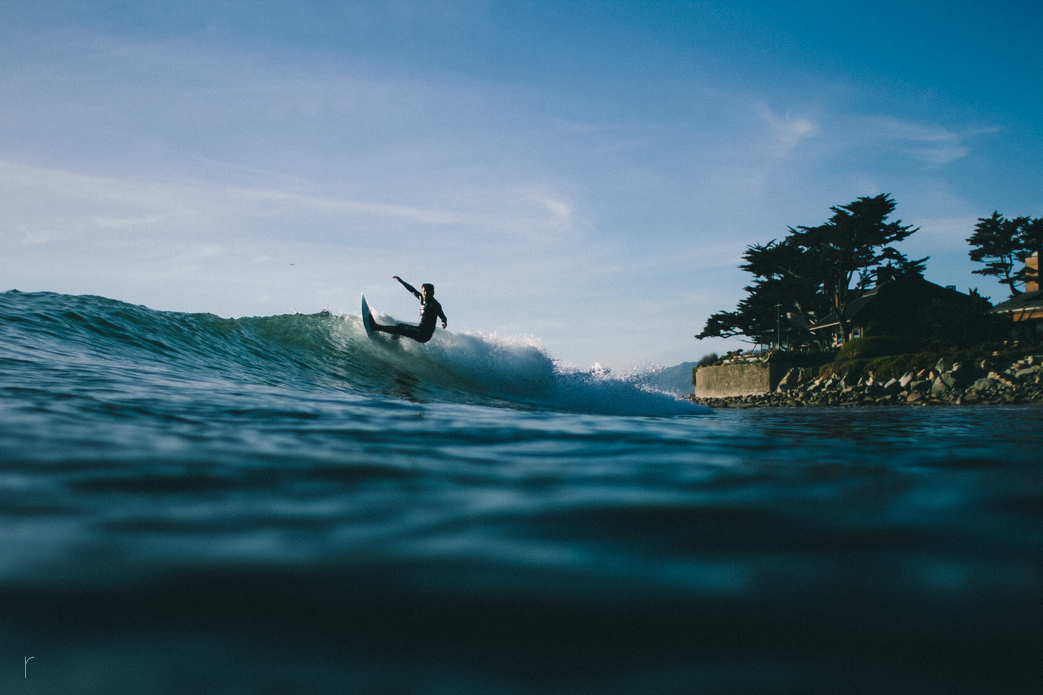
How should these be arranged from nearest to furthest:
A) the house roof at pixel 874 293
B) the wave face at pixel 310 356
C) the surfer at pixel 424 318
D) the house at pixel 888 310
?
the wave face at pixel 310 356, the surfer at pixel 424 318, the house at pixel 888 310, the house roof at pixel 874 293

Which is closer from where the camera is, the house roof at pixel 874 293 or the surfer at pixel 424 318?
the surfer at pixel 424 318

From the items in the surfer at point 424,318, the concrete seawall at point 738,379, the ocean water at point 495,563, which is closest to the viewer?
the ocean water at point 495,563

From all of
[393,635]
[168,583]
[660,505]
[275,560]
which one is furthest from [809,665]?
[168,583]

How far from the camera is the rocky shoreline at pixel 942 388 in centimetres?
2186

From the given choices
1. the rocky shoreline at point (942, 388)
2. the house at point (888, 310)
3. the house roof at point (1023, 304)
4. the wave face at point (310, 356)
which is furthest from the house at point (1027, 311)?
the wave face at point (310, 356)

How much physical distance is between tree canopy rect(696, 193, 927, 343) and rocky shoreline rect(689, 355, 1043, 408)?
42.3ft

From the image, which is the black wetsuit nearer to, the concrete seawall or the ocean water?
the ocean water

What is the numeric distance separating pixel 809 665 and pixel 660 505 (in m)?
1.21

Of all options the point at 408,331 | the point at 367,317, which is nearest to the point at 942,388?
the point at 408,331

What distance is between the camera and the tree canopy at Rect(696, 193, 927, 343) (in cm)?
3959

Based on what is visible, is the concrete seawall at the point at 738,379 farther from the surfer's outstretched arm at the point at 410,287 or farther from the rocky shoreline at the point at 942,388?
the surfer's outstretched arm at the point at 410,287

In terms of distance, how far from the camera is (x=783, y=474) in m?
3.18

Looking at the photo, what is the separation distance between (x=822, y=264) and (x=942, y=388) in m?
18.0

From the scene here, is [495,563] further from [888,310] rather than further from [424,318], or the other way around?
[888,310]
